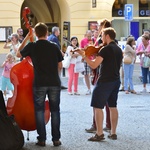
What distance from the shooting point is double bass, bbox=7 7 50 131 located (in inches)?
242

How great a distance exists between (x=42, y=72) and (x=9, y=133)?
0.93m

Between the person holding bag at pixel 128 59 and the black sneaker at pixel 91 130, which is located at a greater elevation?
the person holding bag at pixel 128 59

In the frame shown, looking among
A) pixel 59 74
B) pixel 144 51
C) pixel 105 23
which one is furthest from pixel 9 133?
pixel 144 51

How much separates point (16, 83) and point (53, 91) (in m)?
0.51

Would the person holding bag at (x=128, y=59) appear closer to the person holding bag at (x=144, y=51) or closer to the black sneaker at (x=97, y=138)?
the person holding bag at (x=144, y=51)

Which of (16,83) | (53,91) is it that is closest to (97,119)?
(53,91)

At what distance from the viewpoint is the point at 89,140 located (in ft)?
21.5

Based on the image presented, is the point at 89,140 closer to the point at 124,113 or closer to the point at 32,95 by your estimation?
Result: the point at 32,95

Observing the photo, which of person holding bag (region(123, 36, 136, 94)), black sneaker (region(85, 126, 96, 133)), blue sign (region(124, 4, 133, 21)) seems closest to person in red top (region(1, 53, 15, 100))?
person holding bag (region(123, 36, 136, 94))

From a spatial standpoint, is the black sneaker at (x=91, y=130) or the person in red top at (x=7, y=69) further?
the person in red top at (x=7, y=69)

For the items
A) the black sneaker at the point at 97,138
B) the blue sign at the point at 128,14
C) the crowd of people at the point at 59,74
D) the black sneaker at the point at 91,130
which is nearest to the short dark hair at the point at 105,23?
the crowd of people at the point at 59,74

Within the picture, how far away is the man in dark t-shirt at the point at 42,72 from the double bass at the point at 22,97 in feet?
0.36

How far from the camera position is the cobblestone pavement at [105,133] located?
630 centimetres

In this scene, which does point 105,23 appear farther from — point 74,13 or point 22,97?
point 74,13
